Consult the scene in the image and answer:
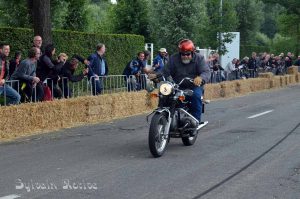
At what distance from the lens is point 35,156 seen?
10227 millimetres

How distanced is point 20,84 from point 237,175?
7.24 meters

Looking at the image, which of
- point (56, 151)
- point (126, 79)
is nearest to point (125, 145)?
point (56, 151)

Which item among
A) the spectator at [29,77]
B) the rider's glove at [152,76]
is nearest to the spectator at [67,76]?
the spectator at [29,77]

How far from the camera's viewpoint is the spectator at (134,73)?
20.3 meters

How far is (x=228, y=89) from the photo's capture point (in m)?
27.9

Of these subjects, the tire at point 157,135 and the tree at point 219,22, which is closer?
the tire at point 157,135

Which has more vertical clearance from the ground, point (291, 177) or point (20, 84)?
point (20, 84)

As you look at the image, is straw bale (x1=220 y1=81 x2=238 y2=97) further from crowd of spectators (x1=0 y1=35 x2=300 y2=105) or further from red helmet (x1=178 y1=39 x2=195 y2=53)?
red helmet (x1=178 y1=39 x2=195 y2=53)

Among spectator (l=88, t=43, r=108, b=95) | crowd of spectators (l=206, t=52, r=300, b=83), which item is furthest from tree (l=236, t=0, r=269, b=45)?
spectator (l=88, t=43, r=108, b=95)

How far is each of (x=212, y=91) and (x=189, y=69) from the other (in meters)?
14.8

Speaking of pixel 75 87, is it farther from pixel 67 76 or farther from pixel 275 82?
pixel 275 82

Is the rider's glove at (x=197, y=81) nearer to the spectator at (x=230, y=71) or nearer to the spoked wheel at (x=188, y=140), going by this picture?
the spoked wheel at (x=188, y=140)

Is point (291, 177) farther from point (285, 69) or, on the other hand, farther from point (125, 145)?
point (285, 69)

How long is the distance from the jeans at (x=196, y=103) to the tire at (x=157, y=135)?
42.0 inches
